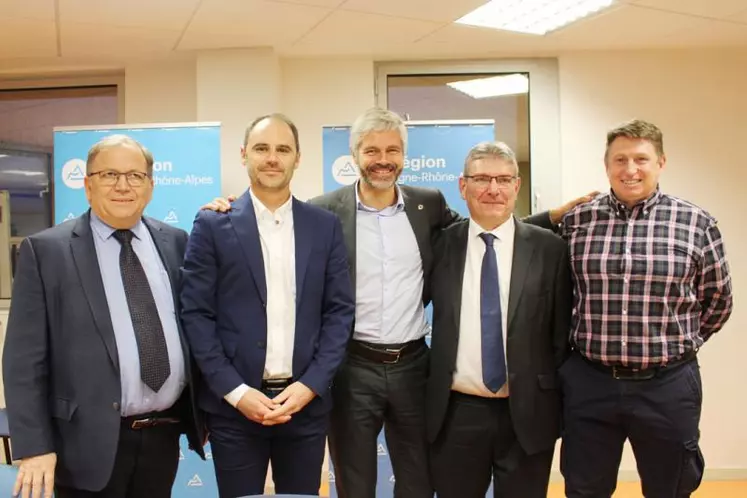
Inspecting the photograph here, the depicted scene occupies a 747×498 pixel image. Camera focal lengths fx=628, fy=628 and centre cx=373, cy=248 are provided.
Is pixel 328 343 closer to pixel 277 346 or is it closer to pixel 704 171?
pixel 277 346

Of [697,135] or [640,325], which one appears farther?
[697,135]

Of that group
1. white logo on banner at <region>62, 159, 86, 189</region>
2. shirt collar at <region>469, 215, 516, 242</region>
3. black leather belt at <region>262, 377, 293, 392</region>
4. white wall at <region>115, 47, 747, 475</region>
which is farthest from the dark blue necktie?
white logo on banner at <region>62, 159, 86, 189</region>

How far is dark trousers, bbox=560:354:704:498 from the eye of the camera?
2275 millimetres

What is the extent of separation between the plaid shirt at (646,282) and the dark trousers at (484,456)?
Result: 42 centimetres

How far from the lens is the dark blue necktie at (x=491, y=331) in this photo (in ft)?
7.44

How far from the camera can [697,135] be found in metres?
4.41

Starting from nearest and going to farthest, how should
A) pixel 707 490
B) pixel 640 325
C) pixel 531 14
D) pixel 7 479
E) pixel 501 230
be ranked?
pixel 7 479
pixel 640 325
pixel 501 230
pixel 531 14
pixel 707 490

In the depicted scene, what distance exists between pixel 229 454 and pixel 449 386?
0.81 meters

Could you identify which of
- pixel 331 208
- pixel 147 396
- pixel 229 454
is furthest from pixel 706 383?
pixel 147 396

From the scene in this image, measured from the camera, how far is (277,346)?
2084 millimetres

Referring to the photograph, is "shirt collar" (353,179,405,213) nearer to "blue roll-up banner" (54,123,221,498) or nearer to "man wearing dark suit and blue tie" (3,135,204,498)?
"man wearing dark suit and blue tie" (3,135,204,498)

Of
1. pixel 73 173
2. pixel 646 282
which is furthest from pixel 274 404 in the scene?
pixel 73 173

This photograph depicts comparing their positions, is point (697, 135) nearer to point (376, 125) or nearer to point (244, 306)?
point (376, 125)

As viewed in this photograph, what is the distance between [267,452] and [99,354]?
65cm
